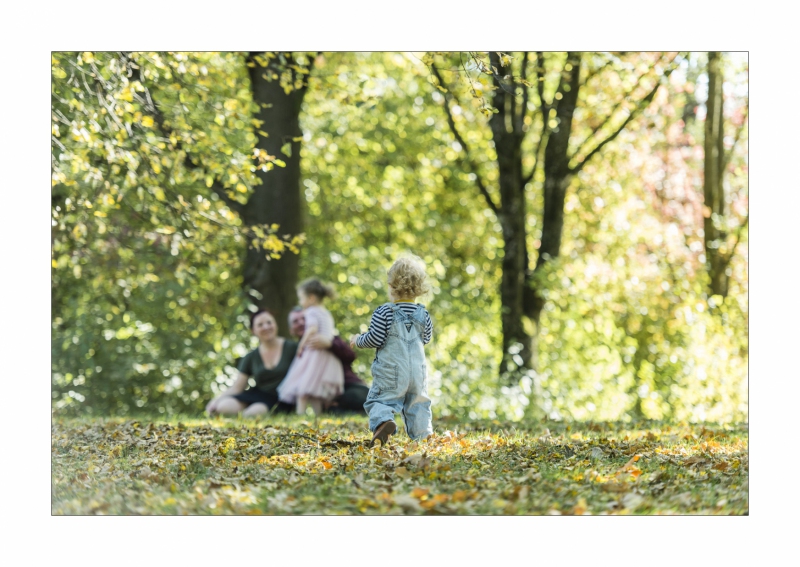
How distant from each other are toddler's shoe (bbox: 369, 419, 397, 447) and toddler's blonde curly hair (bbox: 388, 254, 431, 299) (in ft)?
3.02

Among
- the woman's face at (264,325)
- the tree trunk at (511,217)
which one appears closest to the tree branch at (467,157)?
the tree trunk at (511,217)

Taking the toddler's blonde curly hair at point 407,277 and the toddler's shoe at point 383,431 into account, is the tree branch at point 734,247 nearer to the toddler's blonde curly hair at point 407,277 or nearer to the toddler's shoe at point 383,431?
the toddler's blonde curly hair at point 407,277

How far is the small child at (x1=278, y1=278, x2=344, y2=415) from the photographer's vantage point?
380 inches

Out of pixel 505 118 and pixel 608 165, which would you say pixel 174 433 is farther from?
pixel 608 165

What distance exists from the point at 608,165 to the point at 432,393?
700 cm

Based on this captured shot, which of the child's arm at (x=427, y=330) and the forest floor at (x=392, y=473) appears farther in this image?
the child's arm at (x=427, y=330)

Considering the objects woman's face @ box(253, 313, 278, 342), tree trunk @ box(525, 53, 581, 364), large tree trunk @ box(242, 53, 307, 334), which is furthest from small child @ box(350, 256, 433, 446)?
tree trunk @ box(525, 53, 581, 364)

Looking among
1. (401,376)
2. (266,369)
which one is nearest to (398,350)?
(401,376)

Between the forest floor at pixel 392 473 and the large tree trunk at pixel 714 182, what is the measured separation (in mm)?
8780

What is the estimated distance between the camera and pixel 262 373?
32.8 feet

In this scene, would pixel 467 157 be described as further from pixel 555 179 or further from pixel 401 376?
pixel 401 376

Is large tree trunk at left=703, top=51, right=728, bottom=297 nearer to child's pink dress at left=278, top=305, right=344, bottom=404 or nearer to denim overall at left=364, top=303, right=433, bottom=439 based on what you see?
child's pink dress at left=278, top=305, right=344, bottom=404

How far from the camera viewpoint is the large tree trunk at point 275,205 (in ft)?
40.2

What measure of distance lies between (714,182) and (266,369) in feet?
33.7
